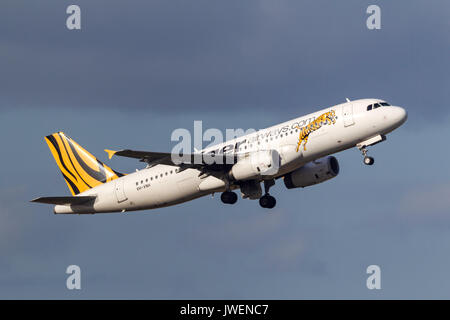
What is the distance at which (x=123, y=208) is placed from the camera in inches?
2591

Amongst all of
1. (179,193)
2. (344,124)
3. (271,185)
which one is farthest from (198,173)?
(344,124)

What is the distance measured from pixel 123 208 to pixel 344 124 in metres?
18.5

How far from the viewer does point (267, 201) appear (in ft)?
215

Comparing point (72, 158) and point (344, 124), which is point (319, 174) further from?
point (72, 158)

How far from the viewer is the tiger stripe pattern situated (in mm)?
58250

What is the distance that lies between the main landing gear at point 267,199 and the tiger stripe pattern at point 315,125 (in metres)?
8.06

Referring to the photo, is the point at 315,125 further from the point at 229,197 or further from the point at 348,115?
the point at 229,197

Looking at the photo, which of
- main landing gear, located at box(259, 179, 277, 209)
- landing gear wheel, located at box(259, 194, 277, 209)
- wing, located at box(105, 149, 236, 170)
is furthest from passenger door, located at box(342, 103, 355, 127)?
landing gear wheel, located at box(259, 194, 277, 209)

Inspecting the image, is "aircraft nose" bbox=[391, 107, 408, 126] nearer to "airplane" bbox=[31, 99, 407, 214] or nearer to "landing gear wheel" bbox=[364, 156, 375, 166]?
"airplane" bbox=[31, 99, 407, 214]

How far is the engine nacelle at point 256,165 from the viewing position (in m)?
58.5

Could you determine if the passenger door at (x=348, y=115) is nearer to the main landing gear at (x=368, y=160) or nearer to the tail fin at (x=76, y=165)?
the main landing gear at (x=368, y=160)

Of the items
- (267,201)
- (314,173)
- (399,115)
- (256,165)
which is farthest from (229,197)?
(399,115)

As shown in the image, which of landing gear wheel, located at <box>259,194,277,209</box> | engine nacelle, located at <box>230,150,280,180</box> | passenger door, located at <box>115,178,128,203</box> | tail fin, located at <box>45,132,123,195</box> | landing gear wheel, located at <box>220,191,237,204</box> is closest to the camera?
engine nacelle, located at <box>230,150,280,180</box>

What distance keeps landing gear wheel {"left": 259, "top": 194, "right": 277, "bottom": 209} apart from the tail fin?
11.7 meters
